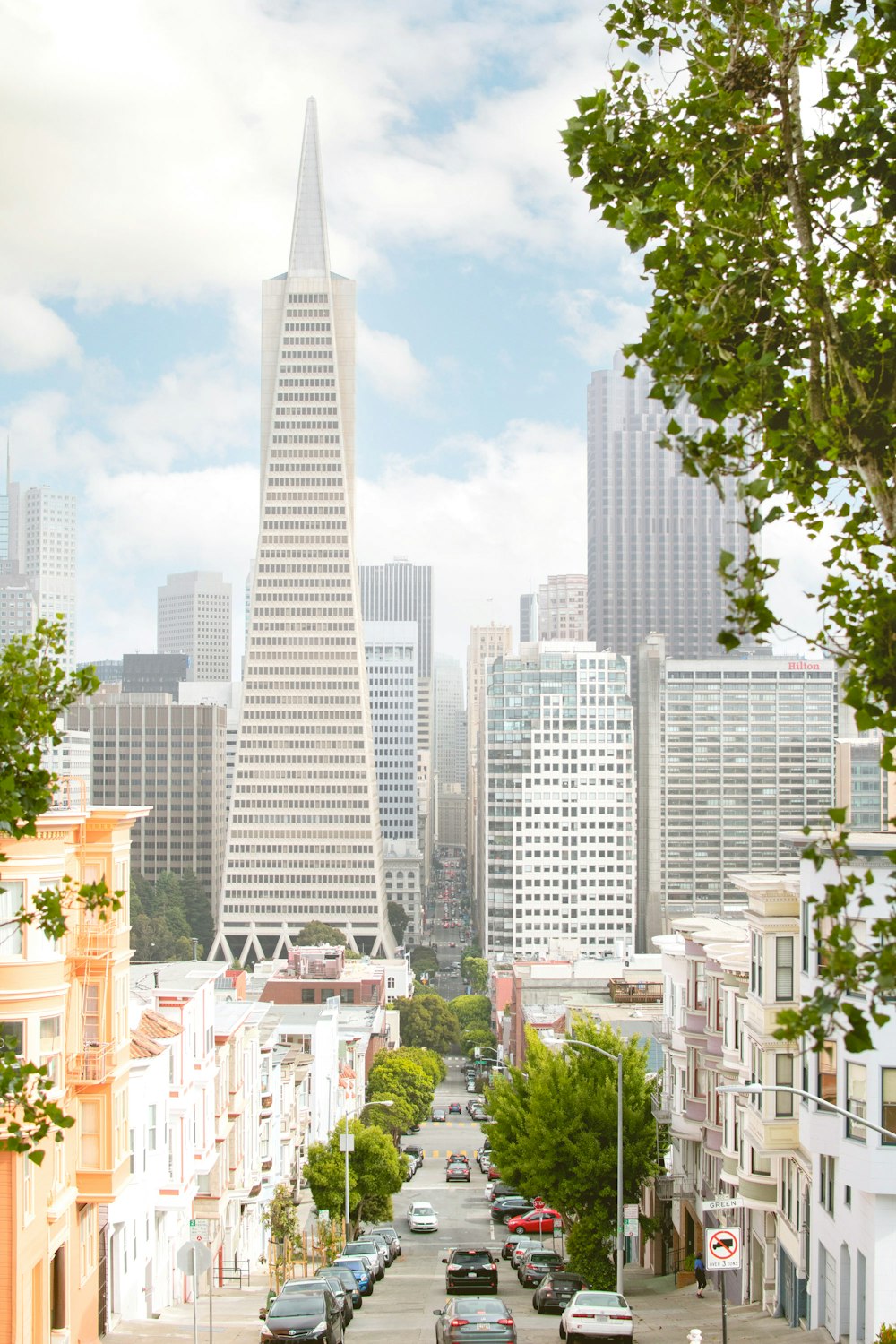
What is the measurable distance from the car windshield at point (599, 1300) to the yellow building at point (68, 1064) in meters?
10.5

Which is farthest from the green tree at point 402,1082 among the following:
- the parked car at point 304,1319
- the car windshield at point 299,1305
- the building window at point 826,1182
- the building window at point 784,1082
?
the car windshield at point 299,1305

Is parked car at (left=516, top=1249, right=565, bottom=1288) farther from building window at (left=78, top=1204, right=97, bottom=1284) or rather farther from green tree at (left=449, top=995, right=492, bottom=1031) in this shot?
green tree at (left=449, top=995, right=492, bottom=1031)

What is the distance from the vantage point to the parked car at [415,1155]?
104125 millimetres

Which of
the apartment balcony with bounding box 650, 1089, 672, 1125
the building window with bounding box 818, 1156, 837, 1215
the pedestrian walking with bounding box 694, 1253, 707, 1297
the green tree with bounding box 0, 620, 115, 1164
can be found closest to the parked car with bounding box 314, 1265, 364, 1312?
the pedestrian walking with bounding box 694, 1253, 707, 1297

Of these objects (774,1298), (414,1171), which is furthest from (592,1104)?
(414,1171)

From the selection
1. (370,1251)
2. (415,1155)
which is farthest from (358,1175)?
(415,1155)

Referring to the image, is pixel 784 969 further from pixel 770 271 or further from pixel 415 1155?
pixel 415 1155

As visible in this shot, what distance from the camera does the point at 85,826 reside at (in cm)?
3556

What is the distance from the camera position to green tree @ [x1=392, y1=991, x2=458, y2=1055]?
16688 centimetres

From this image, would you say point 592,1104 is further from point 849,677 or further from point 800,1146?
point 849,677

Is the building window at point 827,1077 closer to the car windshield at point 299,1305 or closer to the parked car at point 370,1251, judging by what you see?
the car windshield at point 299,1305

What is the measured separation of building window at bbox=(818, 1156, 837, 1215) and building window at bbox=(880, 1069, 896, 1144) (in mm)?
3306

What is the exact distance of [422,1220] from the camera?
2995 inches

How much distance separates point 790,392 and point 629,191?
269 centimetres
